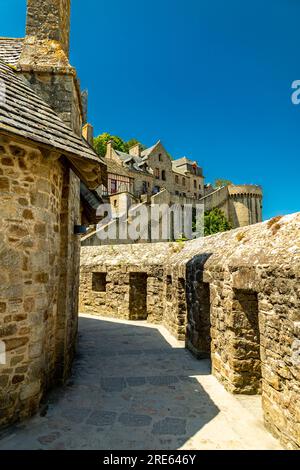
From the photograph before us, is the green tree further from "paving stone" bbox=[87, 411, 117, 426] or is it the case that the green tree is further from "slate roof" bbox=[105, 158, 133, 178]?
"paving stone" bbox=[87, 411, 117, 426]

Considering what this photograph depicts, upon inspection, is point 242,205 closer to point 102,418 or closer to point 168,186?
point 168,186

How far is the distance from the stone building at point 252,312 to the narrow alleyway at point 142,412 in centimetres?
35

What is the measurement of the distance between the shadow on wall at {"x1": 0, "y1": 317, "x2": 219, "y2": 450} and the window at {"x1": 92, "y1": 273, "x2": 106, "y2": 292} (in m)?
5.35

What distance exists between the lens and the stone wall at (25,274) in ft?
13.6

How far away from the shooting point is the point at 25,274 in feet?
14.4

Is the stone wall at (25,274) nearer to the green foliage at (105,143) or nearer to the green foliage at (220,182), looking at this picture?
the green foliage at (105,143)

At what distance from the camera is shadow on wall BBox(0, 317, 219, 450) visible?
375 centimetres

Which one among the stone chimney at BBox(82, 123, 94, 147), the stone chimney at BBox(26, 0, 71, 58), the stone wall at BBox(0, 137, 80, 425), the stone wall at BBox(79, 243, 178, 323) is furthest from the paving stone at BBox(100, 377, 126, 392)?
the stone chimney at BBox(82, 123, 94, 147)

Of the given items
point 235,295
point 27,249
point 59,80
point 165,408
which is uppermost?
point 59,80

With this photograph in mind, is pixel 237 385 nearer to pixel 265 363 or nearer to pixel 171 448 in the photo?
pixel 265 363

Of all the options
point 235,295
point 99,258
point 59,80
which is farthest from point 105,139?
point 235,295

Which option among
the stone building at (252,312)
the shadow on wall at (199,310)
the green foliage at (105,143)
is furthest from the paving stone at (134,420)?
the green foliage at (105,143)

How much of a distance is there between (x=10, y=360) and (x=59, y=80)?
5.44 m

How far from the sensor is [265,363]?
13.0ft
